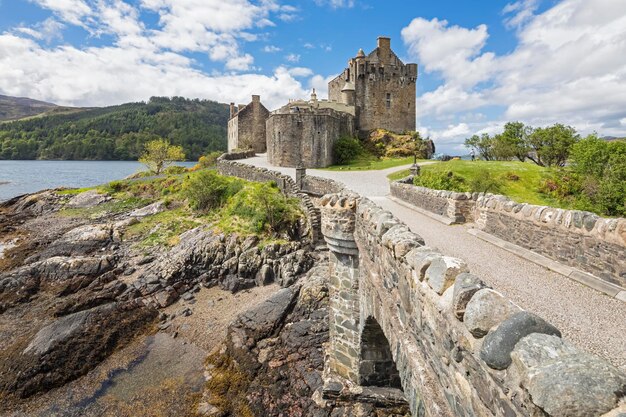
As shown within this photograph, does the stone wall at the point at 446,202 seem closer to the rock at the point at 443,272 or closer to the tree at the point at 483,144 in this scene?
the rock at the point at 443,272

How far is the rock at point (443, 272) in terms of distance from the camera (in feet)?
10.4

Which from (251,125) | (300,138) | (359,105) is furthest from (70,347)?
(359,105)

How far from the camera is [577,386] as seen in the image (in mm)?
1706

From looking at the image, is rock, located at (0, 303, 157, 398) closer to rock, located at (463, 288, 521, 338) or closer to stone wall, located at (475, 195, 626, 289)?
rock, located at (463, 288, 521, 338)

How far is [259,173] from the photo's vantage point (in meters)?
29.3

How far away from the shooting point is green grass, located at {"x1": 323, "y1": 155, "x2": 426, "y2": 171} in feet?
111

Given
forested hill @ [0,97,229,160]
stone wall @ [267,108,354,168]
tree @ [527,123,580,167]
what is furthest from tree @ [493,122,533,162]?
forested hill @ [0,97,229,160]

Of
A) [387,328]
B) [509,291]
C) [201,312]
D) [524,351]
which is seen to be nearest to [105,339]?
[201,312]

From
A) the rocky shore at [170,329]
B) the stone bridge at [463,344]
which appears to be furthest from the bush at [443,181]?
the stone bridge at [463,344]

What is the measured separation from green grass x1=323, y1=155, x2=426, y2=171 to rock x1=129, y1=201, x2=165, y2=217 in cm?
1737

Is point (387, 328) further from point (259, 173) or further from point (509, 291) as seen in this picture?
point (259, 173)

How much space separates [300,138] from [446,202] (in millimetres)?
24641

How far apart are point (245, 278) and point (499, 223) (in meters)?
14.2

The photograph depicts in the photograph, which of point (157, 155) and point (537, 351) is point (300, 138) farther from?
point (537, 351)
